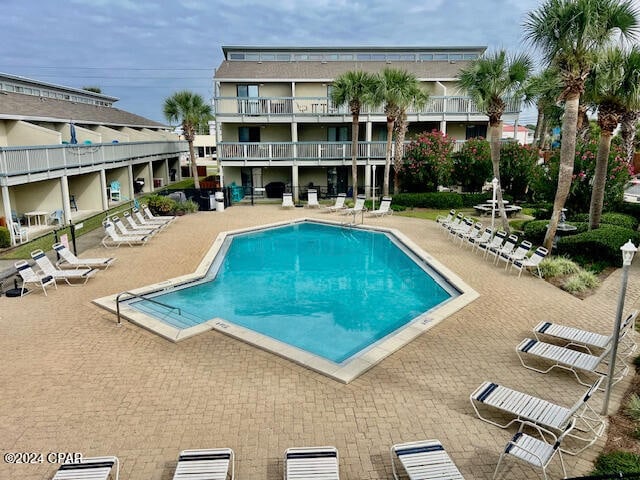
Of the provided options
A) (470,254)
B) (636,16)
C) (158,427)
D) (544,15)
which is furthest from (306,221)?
(158,427)

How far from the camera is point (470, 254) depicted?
53.6ft

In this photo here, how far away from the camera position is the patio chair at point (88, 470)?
489cm

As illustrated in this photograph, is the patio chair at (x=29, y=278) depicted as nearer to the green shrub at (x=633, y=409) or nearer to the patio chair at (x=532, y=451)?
the patio chair at (x=532, y=451)

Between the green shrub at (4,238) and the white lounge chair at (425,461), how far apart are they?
55.1 feet

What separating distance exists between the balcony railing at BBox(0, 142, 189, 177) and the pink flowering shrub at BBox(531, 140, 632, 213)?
20.7 m

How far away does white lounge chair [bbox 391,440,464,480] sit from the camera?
497cm

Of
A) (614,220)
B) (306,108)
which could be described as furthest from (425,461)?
(306,108)

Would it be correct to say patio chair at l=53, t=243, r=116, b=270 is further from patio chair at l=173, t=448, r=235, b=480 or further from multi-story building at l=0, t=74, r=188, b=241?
patio chair at l=173, t=448, r=235, b=480

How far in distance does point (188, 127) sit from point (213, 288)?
25.8 metres

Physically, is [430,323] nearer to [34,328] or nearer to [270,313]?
[270,313]

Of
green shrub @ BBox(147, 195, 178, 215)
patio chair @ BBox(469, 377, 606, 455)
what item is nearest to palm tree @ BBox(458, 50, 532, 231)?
patio chair @ BBox(469, 377, 606, 455)

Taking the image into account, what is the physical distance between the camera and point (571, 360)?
7.57 metres

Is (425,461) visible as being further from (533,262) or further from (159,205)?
(159,205)

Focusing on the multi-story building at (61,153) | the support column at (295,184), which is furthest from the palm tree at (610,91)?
the multi-story building at (61,153)
